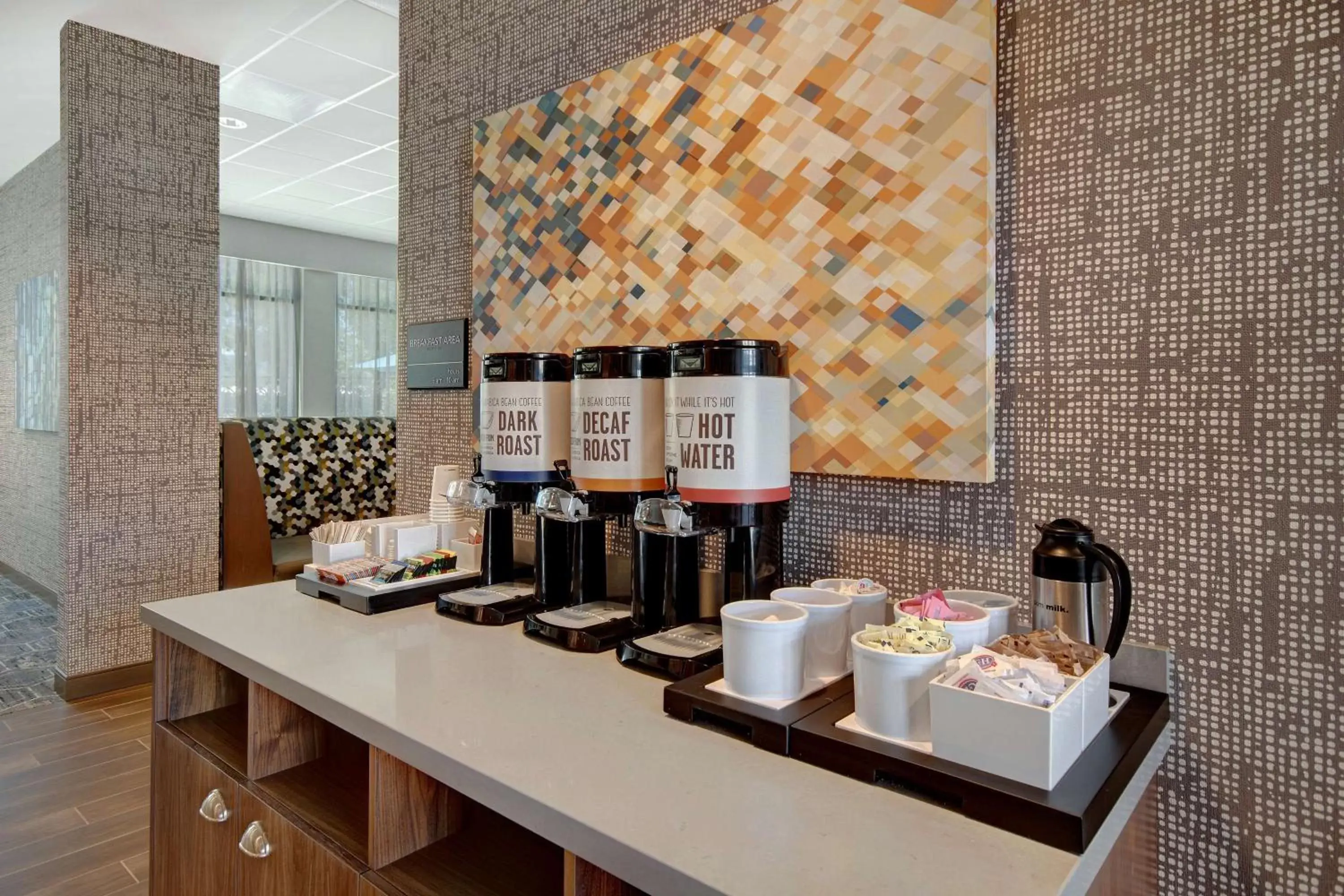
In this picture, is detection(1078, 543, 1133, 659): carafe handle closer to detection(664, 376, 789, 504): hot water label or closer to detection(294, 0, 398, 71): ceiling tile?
detection(664, 376, 789, 504): hot water label

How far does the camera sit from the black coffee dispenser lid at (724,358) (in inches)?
42.3

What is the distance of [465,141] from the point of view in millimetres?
1880

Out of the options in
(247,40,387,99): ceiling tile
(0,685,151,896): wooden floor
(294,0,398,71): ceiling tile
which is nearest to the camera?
(0,685,151,896): wooden floor

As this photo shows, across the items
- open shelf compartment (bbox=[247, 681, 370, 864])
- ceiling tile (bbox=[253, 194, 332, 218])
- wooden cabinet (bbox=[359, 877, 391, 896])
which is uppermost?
ceiling tile (bbox=[253, 194, 332, 218])

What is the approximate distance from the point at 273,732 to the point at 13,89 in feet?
14.8

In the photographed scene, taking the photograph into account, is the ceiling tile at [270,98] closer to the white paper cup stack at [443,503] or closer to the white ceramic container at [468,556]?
the white paper cup stack at [443,503]

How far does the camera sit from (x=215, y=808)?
3.90 feet

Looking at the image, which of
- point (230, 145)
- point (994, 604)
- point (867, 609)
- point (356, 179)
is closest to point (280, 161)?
point (230, 145)

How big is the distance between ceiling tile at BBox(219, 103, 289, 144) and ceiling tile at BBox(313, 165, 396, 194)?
63 cm

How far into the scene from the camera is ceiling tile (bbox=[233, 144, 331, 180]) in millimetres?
4914

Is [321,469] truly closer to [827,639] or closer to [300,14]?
[300,14]

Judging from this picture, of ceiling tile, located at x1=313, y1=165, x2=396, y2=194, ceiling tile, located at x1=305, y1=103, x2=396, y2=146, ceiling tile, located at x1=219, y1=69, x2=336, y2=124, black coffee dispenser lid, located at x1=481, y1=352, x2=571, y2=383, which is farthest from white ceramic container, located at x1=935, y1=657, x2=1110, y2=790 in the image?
ceiling tile, located at x1=313, y1=165, x2=396, y2=194

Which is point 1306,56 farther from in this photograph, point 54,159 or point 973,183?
point 54,159

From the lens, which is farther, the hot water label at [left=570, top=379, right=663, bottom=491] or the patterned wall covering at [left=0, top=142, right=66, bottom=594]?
the patterned wall covering at [left=0, top=142, right=66, bottom=594]
